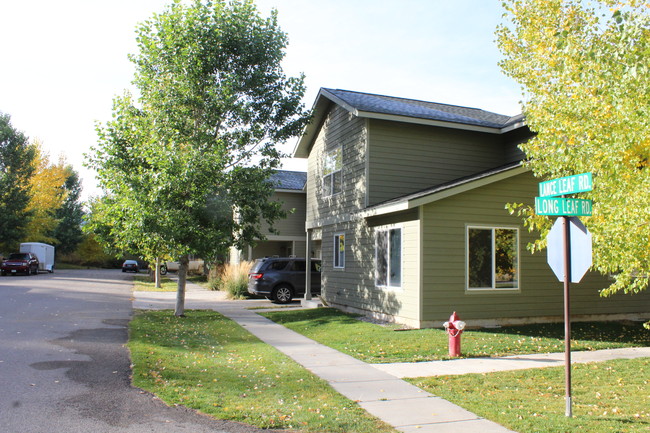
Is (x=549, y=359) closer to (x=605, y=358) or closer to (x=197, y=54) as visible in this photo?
(x=605, y=358)

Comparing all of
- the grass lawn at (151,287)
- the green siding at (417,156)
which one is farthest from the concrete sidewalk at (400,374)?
the grass lawn at (151,287)

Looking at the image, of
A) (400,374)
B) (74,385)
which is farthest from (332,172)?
(74,385)

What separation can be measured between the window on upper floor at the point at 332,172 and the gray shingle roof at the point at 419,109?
189 cm

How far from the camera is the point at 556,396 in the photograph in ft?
23.0

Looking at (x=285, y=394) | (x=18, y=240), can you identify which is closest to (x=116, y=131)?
(x=285, y=394)

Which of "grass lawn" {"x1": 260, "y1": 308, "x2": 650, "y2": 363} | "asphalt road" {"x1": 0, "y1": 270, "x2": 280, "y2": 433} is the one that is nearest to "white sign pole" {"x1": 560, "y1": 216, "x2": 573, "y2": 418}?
"asphalt road" {"x1": 0, "y1": 270, "x2": 280, "y2": 433}

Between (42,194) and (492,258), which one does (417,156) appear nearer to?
(492,258)

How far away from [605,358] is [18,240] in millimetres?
48899

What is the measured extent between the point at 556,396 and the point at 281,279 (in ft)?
48.0

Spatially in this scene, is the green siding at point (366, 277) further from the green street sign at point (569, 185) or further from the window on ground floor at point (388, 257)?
the green street sign at point (569, 185)

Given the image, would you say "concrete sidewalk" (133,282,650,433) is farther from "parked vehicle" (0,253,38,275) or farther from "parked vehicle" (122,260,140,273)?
"parked vehicle" (122,260,140,273)

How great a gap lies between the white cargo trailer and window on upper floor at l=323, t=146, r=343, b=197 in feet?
120

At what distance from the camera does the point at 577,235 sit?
5.96 meters

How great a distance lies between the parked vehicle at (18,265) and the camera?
39500 millimetres
